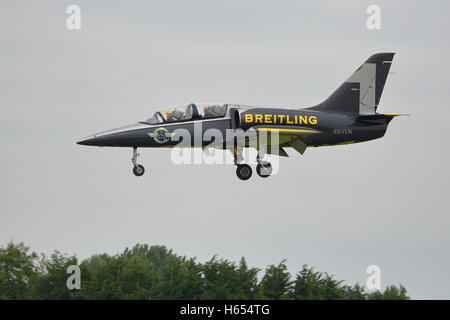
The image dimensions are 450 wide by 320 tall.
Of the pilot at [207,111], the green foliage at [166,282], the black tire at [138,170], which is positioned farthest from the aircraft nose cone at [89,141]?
the green foliage at [166,282]

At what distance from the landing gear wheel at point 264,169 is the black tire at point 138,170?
230 inches

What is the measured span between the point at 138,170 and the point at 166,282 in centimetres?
2850

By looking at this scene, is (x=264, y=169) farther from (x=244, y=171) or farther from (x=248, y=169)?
(x=244, y=171)

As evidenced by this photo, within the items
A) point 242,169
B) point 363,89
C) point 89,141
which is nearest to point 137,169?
point 89,141

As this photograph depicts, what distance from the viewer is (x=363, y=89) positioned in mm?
50031

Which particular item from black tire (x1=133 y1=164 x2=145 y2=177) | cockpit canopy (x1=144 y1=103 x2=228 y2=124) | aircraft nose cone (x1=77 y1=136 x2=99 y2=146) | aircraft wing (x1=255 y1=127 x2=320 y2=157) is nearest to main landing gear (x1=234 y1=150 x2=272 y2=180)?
aircraft wing (x1=255 y1=127 x2=320 y2=157)

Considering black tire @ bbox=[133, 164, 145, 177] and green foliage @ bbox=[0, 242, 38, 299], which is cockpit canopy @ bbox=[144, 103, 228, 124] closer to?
black tire @ bbox=[133, 164, 145, 177]

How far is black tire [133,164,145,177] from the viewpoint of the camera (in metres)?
45.2

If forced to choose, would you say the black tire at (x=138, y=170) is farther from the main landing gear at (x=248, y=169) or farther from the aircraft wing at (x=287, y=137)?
the aircraft wing at (x=287, y=137)

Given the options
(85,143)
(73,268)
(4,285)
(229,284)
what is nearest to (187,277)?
(229,284)

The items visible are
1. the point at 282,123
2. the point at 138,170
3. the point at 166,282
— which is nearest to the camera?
the point at 138,170

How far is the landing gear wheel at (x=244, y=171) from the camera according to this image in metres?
47.5

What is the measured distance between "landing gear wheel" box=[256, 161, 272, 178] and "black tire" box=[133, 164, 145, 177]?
19.1 feet
